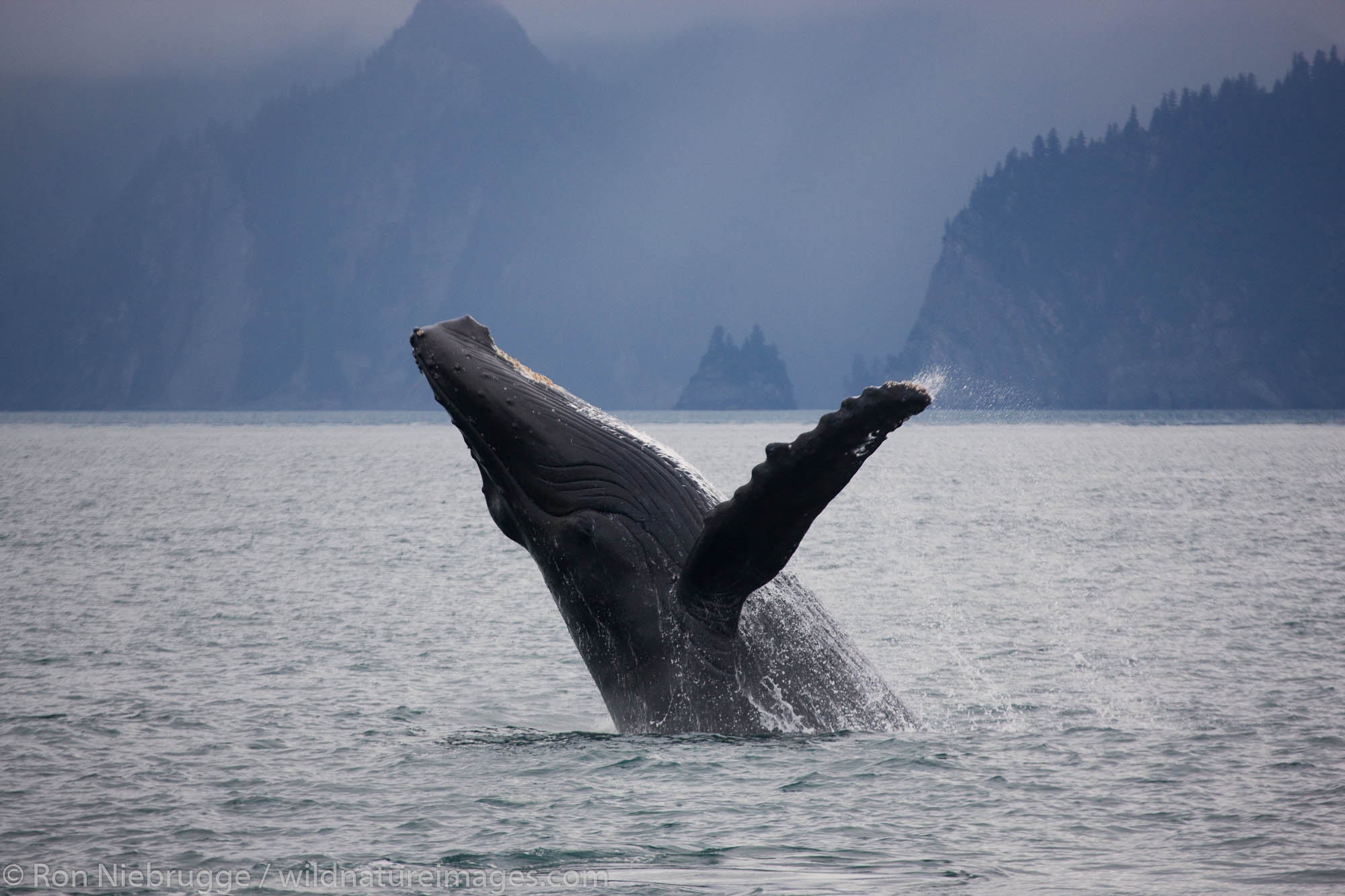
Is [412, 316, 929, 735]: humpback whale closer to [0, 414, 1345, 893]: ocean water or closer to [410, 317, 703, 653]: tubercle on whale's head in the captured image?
[410, 317, 703, 653]: tubercle on whale's head

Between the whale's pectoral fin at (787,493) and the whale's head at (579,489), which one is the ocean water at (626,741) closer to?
Answer: the whale's head at (579,489)

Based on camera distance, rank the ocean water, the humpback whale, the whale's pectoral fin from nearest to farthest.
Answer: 1. the whale's pectoral fin
2. the ocean water
3. the humpback whale

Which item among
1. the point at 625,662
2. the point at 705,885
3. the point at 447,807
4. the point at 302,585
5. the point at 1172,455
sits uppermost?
the point at 1172,455

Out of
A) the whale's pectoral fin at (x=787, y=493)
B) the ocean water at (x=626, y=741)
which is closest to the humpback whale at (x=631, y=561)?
the whale's pectoral fin at (x=787, y=493)

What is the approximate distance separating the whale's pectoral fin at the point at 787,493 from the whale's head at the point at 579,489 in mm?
573

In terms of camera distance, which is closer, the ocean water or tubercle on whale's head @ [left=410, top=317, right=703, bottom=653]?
the ocean water

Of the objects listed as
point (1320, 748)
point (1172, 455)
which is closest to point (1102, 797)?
point (1320, 748)

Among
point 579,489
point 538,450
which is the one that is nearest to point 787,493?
point 579,489

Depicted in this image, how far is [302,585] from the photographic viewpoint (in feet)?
85.4

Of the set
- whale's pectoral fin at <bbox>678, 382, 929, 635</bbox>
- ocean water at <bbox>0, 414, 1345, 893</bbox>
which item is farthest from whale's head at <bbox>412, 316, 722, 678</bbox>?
ocean water at <bbox>0, 414, 1345, 893</bbox>

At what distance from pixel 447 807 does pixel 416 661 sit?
764 centimetres

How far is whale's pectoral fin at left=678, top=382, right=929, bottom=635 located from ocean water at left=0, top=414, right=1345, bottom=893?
69.2 inches

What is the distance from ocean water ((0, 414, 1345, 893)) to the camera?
7.73 metres

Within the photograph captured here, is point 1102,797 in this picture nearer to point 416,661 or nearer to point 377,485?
point 416,661
